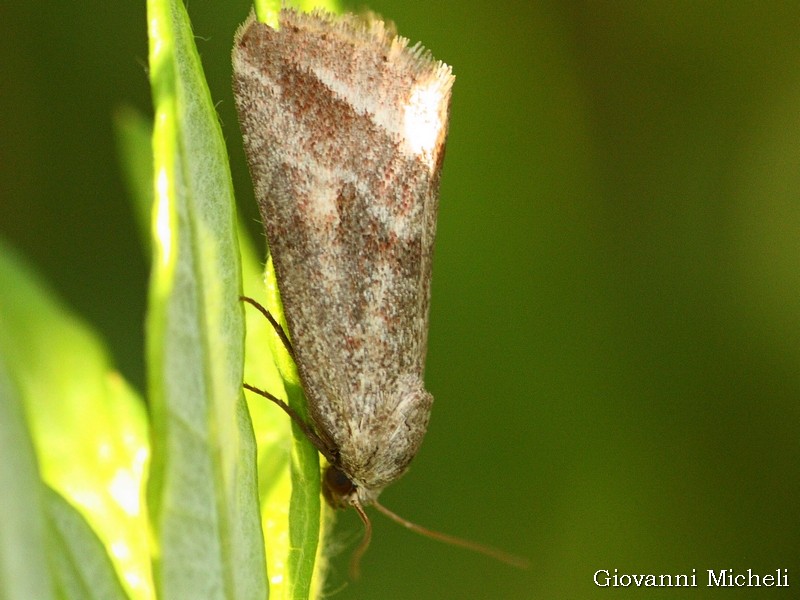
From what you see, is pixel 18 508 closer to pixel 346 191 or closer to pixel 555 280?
pixel 346 191

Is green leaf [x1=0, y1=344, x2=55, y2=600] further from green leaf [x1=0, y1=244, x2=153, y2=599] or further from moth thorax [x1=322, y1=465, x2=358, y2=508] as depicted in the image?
moth thorax [x1=322, y1=465, x2=358, y2=508]

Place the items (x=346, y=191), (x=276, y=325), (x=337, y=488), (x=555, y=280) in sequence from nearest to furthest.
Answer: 1. (x=276, y=325)
2. (x=346, y=191)
3. (x=337, y=488)
4. (x=555, y=280)

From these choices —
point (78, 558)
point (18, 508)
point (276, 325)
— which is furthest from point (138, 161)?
point (18, 508)

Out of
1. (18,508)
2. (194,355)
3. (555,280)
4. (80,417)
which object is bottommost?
(18,508)

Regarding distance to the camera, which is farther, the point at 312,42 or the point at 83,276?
the point at 83,276

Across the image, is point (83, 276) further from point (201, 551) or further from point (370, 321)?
point (201, 551)

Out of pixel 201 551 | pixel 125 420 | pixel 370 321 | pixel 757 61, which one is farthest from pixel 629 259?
pixel 201 551
